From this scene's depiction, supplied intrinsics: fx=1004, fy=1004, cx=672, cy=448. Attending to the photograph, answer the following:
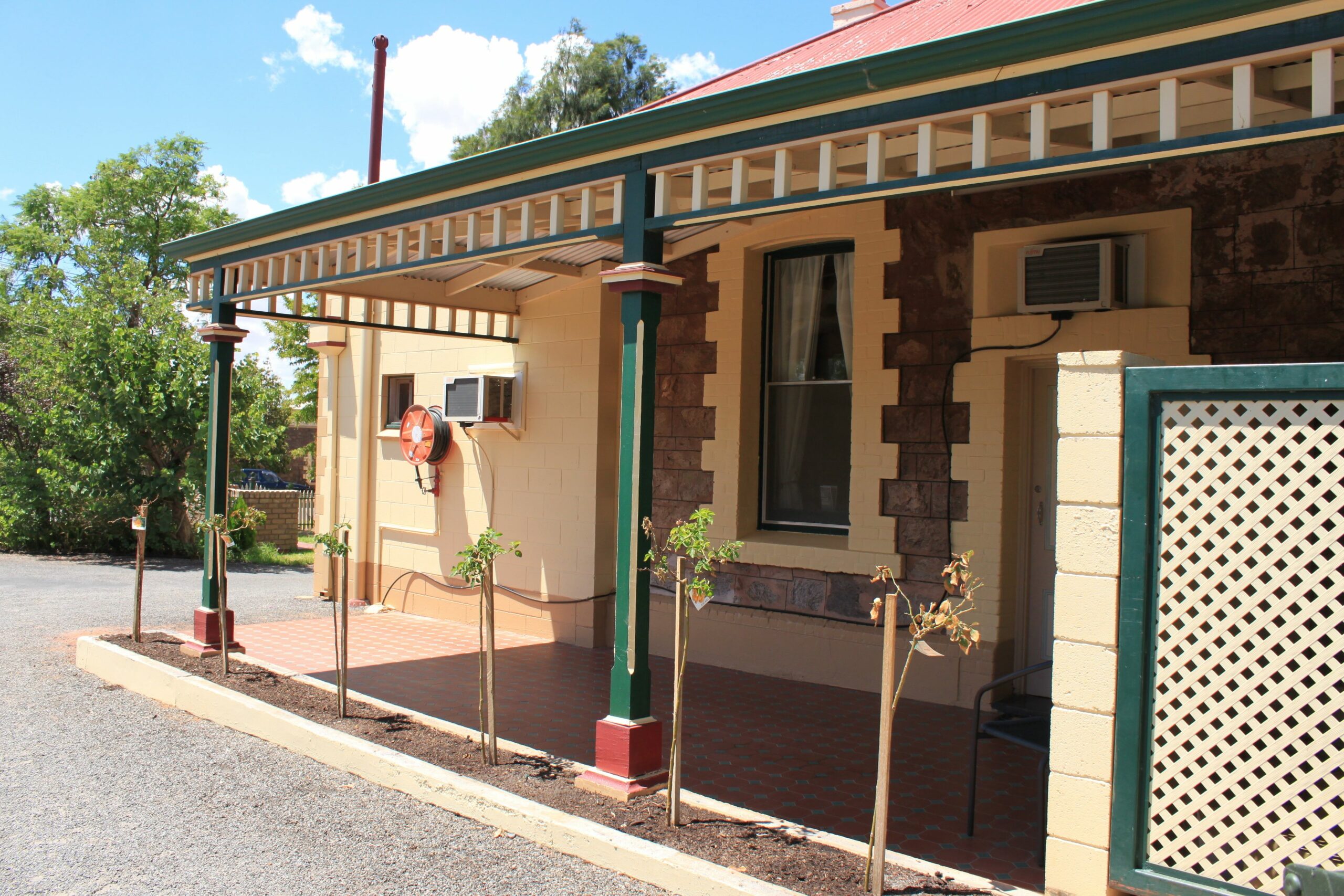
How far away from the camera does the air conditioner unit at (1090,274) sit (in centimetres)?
597

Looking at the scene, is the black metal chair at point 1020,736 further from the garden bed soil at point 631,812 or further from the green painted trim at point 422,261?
the green painted trim at point 422,261

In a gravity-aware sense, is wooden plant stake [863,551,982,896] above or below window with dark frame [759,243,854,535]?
below

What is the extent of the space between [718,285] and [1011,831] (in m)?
4.74

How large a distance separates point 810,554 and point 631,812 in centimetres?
318

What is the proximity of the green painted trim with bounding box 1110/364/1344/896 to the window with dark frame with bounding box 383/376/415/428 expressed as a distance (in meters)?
9.09

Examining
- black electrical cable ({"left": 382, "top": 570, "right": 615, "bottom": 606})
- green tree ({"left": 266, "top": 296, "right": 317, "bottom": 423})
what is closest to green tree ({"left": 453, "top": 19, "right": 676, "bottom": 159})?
green tree ({"left": 266, "top": 296, "right": 317, "bottom": 423})

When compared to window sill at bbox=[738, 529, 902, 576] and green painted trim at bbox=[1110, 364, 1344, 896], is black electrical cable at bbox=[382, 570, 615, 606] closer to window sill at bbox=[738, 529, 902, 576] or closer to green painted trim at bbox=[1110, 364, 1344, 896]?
window sill at bbox=[738, 529, 902, 576]

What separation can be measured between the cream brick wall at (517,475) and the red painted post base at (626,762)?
395 centimetres

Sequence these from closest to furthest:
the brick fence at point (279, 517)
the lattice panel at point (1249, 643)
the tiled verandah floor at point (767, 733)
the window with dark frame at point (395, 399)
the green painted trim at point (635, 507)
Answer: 1. the lattice panel at point (1249, 643)
2. the tiled verandah floor at point (767, 733)
3. the green painted trim at point (635, 507)
4. the window with dark frame at point (395, 399)
5. the brick fence at point (279, 517)

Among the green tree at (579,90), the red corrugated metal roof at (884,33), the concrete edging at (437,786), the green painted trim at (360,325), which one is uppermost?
the green tree at (579,90)

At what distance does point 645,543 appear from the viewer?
4.95 m

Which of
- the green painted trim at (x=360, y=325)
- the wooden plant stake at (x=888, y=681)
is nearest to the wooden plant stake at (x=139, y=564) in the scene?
the green painted trim at (x=360, y=325)

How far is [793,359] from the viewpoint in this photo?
7910 mm

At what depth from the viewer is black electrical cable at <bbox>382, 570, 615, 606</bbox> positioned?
29.4 feet
